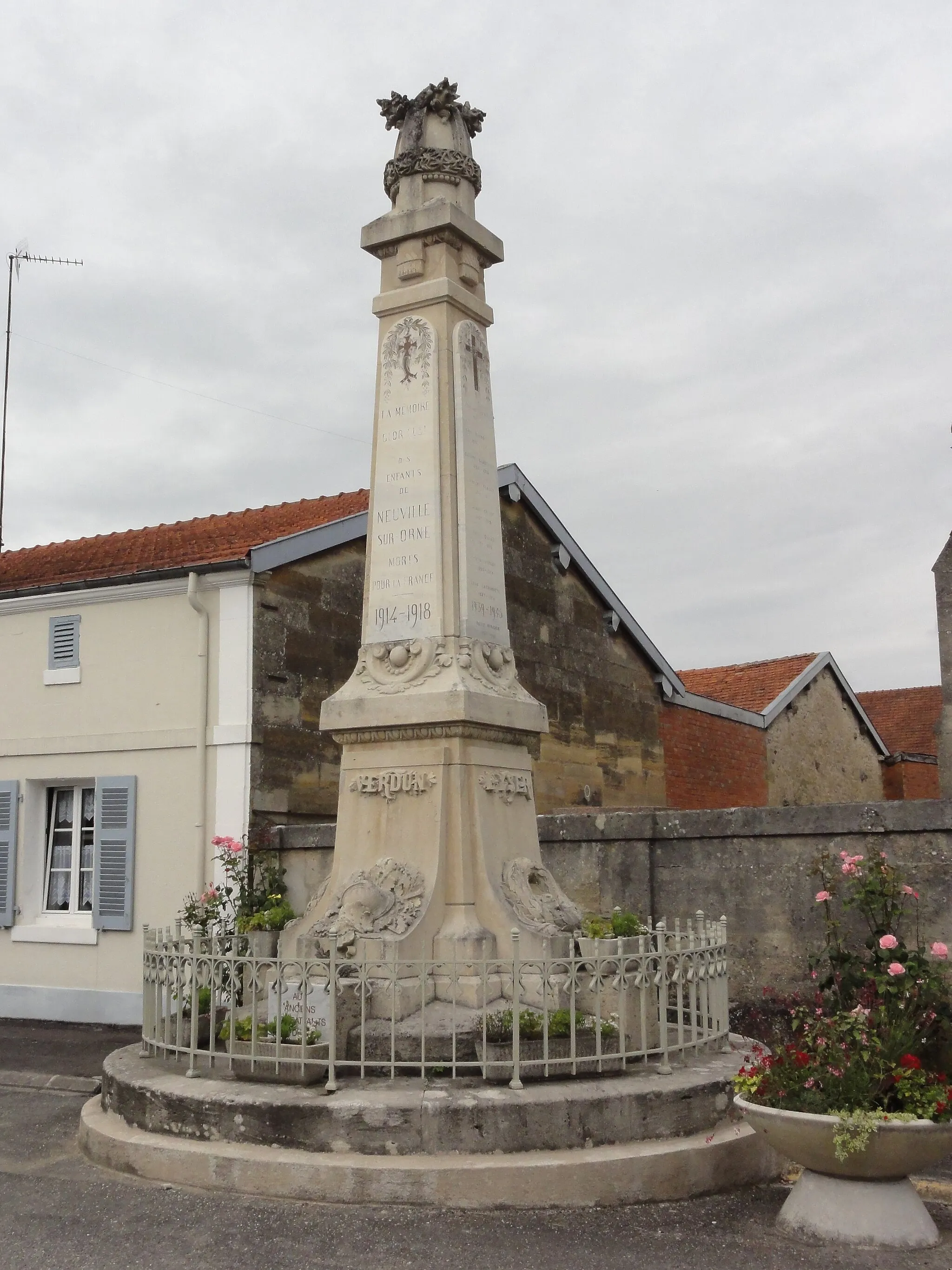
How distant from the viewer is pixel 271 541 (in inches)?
441

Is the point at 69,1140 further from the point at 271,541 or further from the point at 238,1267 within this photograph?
the point at 271,541

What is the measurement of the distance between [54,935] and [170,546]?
13.9ft

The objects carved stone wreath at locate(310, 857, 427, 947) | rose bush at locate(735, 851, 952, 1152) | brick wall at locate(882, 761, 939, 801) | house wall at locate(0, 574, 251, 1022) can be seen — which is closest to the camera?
rose bush at locate(735, 851, 952, 1152)

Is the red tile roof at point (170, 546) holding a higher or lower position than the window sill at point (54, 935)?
higher

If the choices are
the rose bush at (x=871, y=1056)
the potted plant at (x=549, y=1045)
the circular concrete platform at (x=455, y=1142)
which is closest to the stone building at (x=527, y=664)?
the potted plant at (x=549, y=1045)

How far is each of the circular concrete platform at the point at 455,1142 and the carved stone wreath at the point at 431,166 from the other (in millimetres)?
5810

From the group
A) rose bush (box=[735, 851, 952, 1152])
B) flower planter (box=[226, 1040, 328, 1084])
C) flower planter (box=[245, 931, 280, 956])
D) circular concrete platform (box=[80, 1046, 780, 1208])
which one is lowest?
circular concrete platform (box=[80, 1046, 780, 1208])

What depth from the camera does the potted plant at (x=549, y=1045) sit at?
5781 millimetres

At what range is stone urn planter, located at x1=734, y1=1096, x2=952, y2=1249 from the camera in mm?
4676

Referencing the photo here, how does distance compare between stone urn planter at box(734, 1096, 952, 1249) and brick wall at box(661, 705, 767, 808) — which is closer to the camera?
stone urn planter at box(734, 1096, 952, 1249)

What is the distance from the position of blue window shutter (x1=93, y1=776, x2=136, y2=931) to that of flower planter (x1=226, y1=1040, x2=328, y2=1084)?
5422 mm

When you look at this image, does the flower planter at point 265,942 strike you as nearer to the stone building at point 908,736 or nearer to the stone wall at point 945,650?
the stone wall at point 945,650

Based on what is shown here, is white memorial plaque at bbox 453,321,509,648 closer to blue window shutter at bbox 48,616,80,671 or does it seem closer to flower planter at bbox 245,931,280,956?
flower planter at bbox 245,931,280,956

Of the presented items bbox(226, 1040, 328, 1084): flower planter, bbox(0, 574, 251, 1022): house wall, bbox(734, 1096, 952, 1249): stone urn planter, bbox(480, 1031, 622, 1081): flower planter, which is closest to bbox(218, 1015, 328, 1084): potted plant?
bbox(226, 1040, 328, 1084): flower planter
